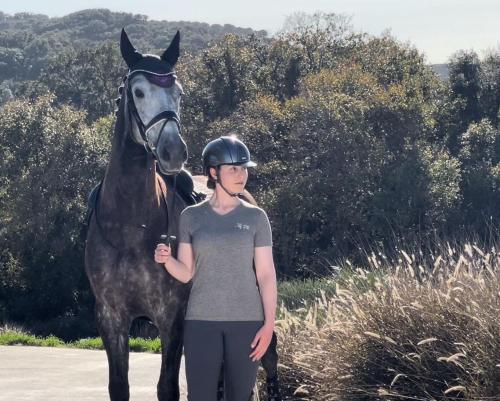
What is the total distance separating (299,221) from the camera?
28.5 m

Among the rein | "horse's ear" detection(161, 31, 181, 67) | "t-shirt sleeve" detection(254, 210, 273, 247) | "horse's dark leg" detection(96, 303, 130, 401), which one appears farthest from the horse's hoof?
"horse's ear" detection(161, 31, 181, 67)

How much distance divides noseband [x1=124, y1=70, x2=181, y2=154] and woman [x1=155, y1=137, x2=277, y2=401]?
0.90 m

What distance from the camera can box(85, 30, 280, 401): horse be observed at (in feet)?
21.5

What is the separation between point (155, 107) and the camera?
254 inches

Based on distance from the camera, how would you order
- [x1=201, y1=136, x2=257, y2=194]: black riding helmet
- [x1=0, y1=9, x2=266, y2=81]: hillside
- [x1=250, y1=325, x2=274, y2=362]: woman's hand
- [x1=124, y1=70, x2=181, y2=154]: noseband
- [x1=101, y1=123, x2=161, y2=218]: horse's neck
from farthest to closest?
[x1=0, y1=9, x2=266, y2=81]: hillside
[x1=101, y1=123, x2=161, y2=218]: horse's neck
[x1=124, y1=70, x2=181, y2=154]: noseband
[x1=201, y1=136, x2=257, y2=194]: black riding helmet
[x1=250, y1=325, x2=274, y2=362]: woman's hand

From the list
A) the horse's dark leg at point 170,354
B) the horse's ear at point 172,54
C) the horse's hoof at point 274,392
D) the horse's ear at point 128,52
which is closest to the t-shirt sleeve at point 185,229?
the horse's dark leg at point 170,354

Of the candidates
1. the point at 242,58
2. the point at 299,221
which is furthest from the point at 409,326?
the point at 242,58

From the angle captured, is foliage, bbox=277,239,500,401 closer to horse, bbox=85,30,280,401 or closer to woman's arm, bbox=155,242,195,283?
horse, bbox=85,30,280,401

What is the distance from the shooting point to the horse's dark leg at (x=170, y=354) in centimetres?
660

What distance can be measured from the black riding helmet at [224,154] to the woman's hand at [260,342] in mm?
898

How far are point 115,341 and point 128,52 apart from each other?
1.90 m

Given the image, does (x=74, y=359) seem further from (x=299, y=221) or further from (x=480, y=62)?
(x=480, y=62)

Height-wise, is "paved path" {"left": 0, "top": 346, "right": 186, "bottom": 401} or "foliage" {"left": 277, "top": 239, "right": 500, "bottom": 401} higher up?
"foliage" {"left": 277, "top": 239, "right": 500, "bottom": 401}

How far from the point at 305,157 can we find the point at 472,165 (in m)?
7.22
